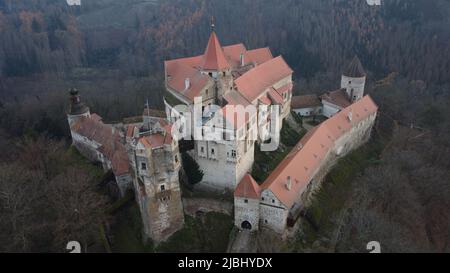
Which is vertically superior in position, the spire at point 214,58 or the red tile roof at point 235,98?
the spire at point 214,58

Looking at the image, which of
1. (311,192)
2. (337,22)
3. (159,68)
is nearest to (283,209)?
(311,192)

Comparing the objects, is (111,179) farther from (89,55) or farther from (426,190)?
(89,55)

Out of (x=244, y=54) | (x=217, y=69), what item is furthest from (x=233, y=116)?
(x=244, y=54)

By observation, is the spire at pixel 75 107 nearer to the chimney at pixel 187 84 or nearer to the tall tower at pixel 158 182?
the chimney at pixel 187 84

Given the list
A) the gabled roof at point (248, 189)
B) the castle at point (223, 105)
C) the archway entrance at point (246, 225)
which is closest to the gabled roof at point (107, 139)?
the castle at point (223, 105)

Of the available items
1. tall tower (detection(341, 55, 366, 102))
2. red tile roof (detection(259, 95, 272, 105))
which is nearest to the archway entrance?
red tile roof (detection(259, 95, 272, 105))
